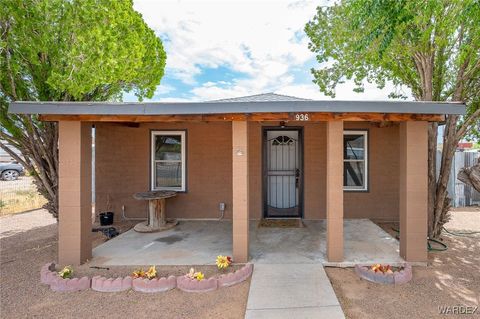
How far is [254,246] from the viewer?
4762mm

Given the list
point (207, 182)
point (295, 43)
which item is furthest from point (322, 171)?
point (295, 43)

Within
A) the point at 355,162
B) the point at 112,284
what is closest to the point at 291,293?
the point at 112,284

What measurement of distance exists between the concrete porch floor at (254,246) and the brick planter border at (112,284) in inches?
25.5

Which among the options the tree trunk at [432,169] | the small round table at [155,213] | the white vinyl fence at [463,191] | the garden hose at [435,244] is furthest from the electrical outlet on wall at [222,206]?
the white vinyl fence at [463,191]

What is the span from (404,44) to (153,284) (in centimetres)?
631

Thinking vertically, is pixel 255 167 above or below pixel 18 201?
above

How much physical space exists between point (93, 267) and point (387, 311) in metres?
4.01

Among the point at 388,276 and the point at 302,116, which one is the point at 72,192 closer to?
the point at 302,116

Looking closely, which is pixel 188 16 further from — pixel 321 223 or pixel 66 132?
pixel 321 223

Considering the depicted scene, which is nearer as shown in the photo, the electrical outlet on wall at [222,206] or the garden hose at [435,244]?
the garden hose at [435,244]

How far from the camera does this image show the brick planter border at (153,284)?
340 cm

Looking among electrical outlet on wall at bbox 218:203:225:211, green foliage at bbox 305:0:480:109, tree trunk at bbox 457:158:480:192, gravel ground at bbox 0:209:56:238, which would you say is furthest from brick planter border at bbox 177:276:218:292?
gravel ground at bbox 0:209:56:238

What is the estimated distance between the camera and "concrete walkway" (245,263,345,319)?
2854 millimetres

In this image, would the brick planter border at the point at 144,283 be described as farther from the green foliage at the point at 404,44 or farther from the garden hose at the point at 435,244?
the green foliage at the point at 404,44
